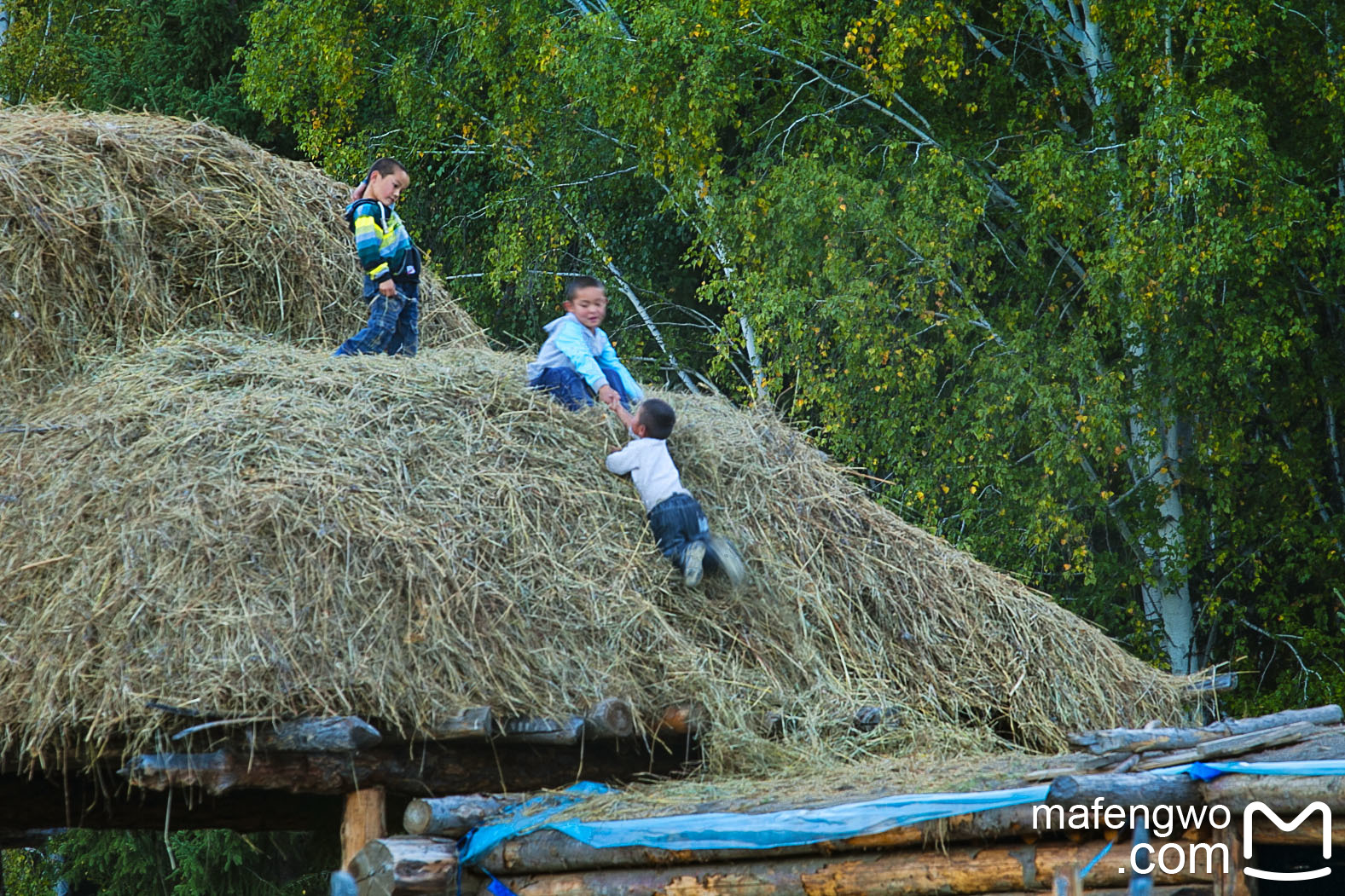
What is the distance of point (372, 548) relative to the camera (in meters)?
8.30

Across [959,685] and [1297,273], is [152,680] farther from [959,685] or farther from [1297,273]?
[1297,273]

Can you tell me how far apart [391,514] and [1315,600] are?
12.6 metres

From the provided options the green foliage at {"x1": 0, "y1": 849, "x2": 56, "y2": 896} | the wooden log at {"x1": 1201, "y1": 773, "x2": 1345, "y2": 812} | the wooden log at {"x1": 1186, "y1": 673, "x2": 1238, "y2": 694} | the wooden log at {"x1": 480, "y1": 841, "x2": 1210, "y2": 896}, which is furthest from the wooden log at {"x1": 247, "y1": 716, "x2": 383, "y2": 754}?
the green foliage at {"x1": 0, "y1": 849, "x2": 56, "y2": 896}

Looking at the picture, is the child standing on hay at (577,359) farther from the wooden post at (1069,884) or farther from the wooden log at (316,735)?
the wooden post at (1069,884)

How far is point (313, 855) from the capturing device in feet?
64.0

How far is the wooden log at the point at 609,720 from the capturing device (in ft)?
26.5

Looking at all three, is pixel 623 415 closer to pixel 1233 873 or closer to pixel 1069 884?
pixel 1069 884

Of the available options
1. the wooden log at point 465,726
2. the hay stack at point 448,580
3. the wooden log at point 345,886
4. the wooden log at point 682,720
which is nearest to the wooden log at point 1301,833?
the hay stack at point 448,580

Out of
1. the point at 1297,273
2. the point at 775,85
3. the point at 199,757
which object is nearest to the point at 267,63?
the point at 775,85

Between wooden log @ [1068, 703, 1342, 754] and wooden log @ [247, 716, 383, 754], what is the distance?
10.7 ft

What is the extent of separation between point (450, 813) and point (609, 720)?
89 cm

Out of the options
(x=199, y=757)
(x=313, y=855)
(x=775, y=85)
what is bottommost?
(x=313, y=855)

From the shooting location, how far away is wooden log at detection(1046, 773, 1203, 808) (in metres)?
6.07

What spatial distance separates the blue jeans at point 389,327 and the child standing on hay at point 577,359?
121 cm
